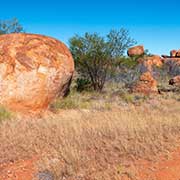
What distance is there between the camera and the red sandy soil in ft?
13.1

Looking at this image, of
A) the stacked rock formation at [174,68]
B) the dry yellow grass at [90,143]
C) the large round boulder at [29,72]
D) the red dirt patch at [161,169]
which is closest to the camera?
the red dirt patch at [161,169]

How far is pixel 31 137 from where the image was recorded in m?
5.57

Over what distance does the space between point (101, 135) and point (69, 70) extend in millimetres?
4551

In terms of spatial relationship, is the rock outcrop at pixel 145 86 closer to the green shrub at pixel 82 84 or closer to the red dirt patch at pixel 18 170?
the green shrub at pixel 82 84

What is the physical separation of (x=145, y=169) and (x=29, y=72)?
538 cm

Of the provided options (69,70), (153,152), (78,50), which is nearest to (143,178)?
(153,152)

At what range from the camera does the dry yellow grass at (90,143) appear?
4285 millimetres

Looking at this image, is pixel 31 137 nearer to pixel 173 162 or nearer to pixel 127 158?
pixel 127 158

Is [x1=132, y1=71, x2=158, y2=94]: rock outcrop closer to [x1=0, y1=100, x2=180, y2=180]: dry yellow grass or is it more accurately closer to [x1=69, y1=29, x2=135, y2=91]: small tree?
[x1=69, y1=29, x2=135, y2=91]: small tree

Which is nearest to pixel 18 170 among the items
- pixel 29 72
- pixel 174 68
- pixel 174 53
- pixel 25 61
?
pixel 29 72

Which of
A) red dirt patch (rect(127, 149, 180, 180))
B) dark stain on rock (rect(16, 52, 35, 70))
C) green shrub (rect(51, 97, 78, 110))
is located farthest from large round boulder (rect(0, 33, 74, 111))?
red dirt patch (rect(127, 149, 180, 180))

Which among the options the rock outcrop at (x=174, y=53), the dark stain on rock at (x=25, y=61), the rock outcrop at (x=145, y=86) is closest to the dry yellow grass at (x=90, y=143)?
the dark stain on rock at (x=25, y=61)

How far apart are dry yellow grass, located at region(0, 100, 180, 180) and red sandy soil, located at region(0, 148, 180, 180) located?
0.45ft

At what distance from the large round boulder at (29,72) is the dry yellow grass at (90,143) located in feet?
6.56
